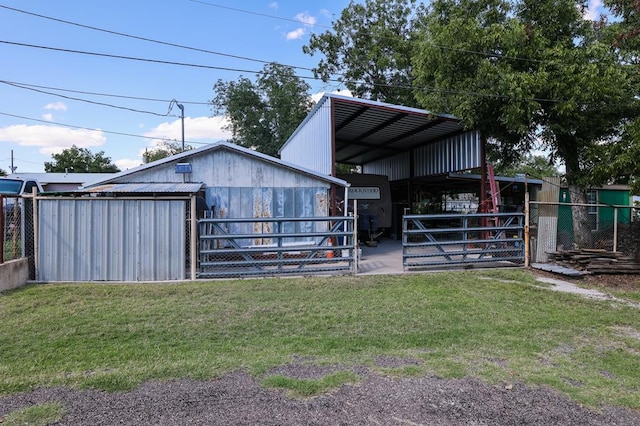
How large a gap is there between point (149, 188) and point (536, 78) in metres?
10.9

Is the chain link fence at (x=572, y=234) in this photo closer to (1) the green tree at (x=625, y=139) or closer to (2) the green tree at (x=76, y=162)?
(1) the green tree at (x=625, y=139)

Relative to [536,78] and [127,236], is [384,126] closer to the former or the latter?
[536,78]

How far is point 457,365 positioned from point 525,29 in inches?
451

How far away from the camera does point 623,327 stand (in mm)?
5723

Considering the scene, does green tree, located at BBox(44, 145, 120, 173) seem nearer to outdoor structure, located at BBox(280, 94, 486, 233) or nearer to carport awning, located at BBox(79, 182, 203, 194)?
outdoor structure, located at BBox(280, 94, 486, 233)

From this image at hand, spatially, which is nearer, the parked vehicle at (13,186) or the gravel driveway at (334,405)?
the gravel driveway at (334,405)

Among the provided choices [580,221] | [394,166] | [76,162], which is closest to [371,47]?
[394,166]

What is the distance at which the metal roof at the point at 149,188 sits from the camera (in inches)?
379

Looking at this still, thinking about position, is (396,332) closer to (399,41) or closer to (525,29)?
(525,29)

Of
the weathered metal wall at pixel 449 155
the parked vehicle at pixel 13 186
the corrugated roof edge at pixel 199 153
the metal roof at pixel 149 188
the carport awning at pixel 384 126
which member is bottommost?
the metal roof at pixel 149 188

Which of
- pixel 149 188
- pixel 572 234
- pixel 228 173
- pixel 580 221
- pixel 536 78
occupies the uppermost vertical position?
pixel 536 78

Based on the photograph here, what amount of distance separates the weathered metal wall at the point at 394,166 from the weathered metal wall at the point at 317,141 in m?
5.70

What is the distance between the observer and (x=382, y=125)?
16.2 meters

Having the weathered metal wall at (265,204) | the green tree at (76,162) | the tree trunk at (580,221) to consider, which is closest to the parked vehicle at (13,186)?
the weathered metal wall at (265,204)
